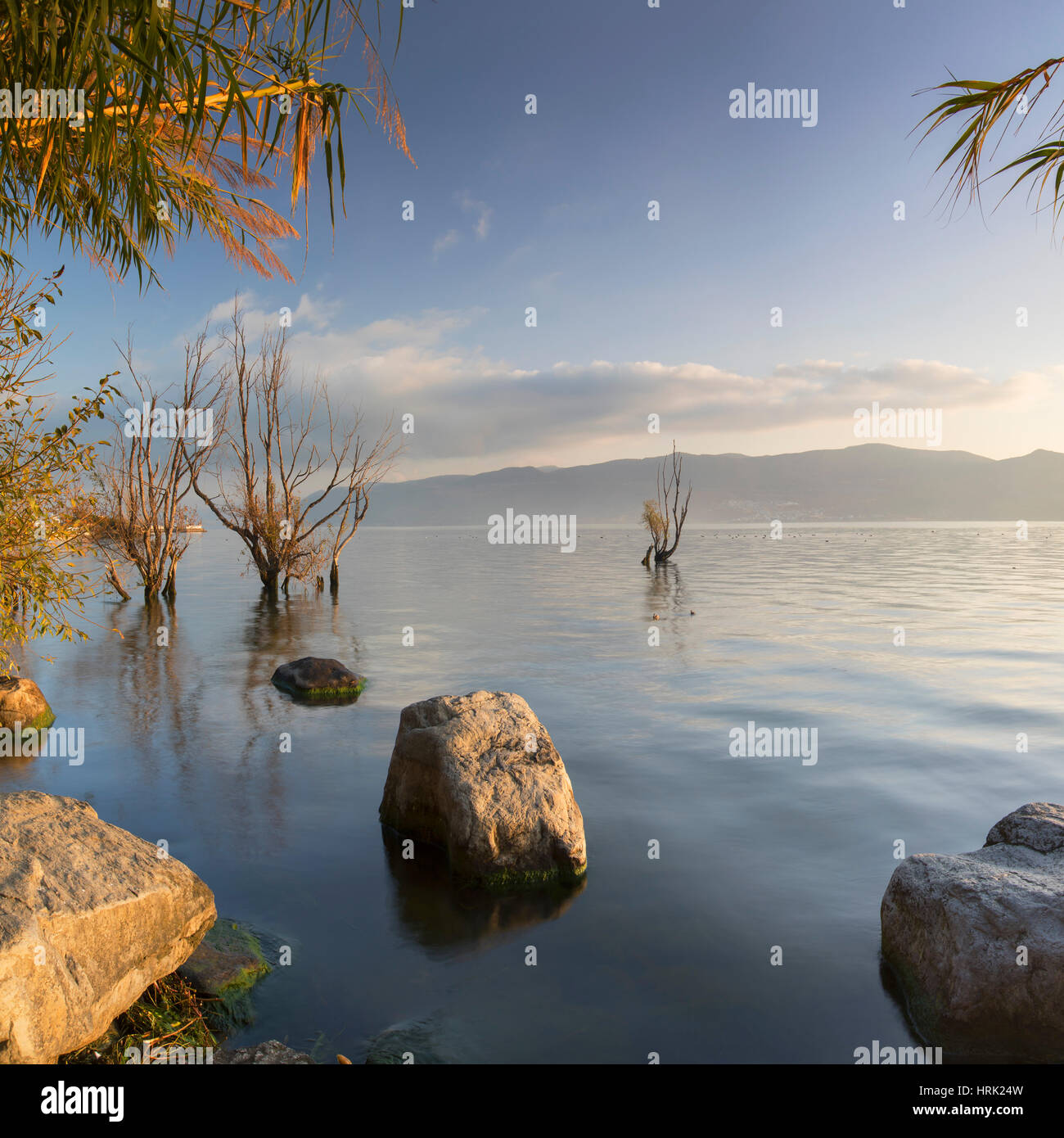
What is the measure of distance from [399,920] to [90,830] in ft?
8.02

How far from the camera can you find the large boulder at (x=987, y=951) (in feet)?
13.9

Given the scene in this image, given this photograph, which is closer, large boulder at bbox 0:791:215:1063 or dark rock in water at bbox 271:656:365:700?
large boulder at bbox 0:791:215:1063

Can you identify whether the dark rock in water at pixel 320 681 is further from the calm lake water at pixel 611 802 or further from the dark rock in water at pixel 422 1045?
the dark rock in water at pixel 422 1045

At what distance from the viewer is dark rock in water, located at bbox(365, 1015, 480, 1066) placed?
4344mm

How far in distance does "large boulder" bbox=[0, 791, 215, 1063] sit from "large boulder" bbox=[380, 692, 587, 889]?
2.20 meters

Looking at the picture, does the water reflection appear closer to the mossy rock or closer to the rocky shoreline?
the rocky shoreline

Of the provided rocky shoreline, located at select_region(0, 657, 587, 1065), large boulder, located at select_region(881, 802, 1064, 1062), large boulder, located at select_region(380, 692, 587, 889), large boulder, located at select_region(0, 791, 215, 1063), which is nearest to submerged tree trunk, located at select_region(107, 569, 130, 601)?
large boulder, located at select_region(380, 692, 587, 889)

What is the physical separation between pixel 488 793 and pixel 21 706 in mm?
8081

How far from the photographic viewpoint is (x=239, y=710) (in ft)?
40.9

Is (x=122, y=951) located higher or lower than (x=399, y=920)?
higher

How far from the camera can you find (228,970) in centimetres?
500
